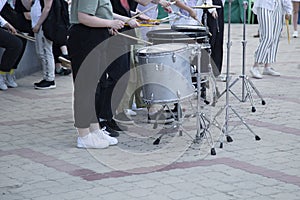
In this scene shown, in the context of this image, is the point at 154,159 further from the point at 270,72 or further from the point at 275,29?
the point at 270,72

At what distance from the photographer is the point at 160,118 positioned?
7410 mm

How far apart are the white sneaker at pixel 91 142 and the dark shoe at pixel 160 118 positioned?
3.05ft

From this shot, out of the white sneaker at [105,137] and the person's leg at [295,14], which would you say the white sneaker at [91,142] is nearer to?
the white sneaker at [105,137]

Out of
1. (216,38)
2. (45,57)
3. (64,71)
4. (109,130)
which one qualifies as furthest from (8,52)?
(109,130)

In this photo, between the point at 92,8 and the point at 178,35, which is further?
the point at 178,35

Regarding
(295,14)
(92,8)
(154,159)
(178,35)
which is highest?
(92,8)

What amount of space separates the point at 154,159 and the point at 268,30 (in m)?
4.75

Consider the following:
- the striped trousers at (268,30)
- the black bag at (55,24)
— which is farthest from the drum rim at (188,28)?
the striped trousers at (268,30)

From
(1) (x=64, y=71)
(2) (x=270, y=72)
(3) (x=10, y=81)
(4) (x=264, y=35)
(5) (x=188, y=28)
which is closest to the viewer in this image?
(5) (x=188, y=28)

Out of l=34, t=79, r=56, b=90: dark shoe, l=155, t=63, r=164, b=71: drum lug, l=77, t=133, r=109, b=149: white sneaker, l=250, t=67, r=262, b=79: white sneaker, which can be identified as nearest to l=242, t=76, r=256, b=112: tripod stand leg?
l=250, t=67, r=262, b=79: white sneaker

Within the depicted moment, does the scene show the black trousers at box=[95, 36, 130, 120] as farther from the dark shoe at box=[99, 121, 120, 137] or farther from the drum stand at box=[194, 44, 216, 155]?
the drum stand at box=[194, 44, 216, 155]

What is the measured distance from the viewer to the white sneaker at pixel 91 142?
632 cm

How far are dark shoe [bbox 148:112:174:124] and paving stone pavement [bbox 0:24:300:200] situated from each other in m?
0.08

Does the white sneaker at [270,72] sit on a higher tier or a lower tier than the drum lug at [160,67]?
lower
